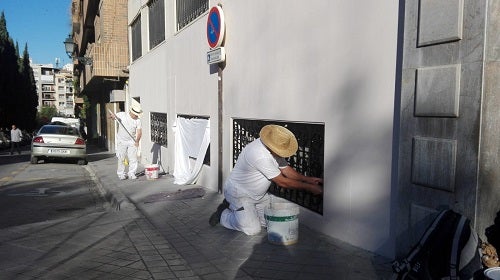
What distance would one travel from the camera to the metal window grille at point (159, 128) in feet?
39.0

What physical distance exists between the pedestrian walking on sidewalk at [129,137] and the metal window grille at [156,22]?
111 inches

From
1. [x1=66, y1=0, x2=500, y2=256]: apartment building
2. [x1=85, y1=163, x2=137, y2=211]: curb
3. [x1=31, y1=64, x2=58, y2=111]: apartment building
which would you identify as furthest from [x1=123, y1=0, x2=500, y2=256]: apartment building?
[x1=31, y1=64, x2=58, y2=111]: apartment building

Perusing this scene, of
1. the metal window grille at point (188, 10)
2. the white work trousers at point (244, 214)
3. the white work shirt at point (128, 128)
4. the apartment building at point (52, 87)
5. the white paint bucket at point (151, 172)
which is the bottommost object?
the white paint bucket at point (151, 172)

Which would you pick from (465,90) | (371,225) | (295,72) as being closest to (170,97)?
(295,72)

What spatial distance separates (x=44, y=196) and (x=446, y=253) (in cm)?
838

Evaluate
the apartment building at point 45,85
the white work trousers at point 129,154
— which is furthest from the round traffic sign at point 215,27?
the apartment building at point 45,85

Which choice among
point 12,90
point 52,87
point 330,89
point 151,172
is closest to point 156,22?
point 151,172

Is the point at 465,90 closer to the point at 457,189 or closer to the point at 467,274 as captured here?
the point at 457,189

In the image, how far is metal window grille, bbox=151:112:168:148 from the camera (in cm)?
1187

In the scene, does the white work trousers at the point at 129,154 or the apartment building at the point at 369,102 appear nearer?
the apartment building at the point at 369,102

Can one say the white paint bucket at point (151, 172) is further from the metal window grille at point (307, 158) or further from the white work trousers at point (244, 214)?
the white work trousers at point (244, 214)

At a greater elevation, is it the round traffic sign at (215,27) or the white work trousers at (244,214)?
the round traffic sign at (215,27)

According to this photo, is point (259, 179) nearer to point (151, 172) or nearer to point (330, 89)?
point (330, 89)

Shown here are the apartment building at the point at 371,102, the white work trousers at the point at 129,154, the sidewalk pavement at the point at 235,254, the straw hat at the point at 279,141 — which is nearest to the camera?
the apartment building at the point at 371,102
